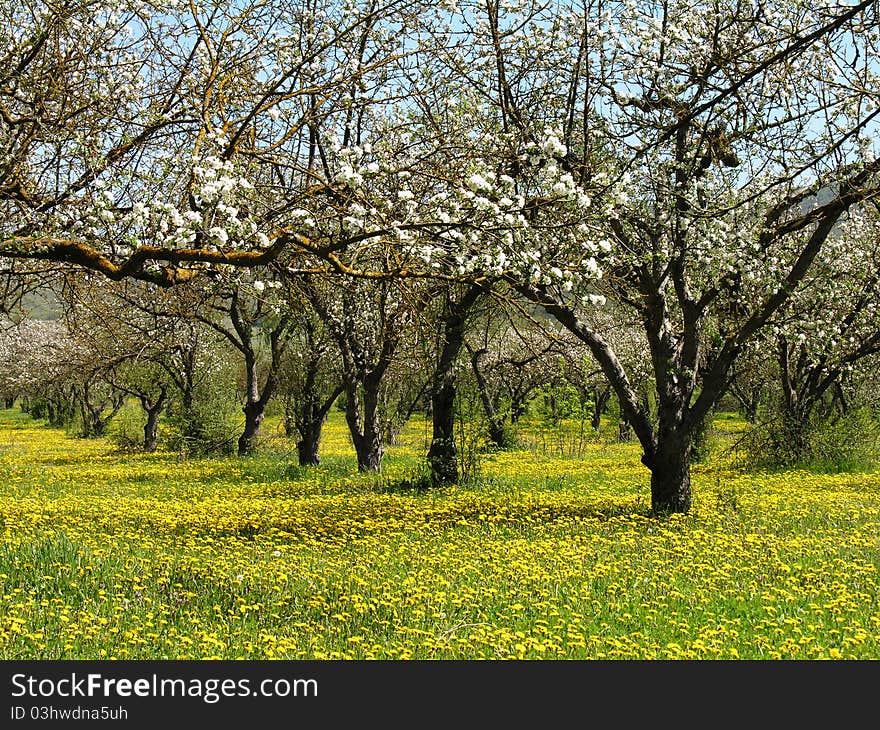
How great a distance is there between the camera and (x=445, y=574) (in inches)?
323

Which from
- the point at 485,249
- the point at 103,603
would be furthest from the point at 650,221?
the point at 103,603

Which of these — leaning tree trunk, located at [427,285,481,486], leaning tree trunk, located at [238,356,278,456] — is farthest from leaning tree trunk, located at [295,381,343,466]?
leaning tree trunk, located at [427,285,481,486]

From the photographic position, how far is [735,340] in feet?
37.4

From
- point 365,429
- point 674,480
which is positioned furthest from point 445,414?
point 674,480

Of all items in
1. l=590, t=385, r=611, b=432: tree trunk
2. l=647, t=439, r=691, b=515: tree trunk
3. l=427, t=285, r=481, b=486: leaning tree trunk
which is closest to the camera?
l=647, t=439, r=691, b=515: tree trunk

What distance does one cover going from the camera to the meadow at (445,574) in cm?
595

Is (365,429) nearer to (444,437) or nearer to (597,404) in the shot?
(444,437)

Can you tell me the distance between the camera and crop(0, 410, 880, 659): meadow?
19.5 ft

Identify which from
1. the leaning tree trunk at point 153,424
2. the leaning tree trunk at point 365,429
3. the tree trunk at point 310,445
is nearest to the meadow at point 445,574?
the leaning tree trunk at point 365,429

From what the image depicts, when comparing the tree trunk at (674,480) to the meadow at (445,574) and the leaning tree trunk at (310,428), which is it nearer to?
the meadow at (445,574)

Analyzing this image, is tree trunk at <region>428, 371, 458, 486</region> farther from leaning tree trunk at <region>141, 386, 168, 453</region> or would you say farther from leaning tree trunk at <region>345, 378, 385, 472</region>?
leaning tree trunk at <region>141, 386, 168, 453</region>

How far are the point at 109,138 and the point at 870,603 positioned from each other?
→ 773 centimetres

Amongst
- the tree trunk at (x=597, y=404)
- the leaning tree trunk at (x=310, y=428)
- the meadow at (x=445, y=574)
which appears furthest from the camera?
the tree trunk at (x=597, y=404)

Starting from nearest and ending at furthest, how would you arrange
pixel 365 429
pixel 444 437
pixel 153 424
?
pixel 444 437 < pixel 365 429 < pixel 153 424
